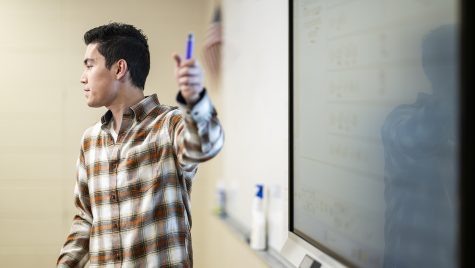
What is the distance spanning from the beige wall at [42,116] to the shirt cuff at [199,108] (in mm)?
505

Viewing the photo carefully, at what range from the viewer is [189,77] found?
2.29ft

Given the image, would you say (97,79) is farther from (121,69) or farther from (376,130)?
(376,130)

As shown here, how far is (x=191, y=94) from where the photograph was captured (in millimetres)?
715

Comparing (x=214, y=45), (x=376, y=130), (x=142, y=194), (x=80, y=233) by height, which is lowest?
(x=80, y=233)

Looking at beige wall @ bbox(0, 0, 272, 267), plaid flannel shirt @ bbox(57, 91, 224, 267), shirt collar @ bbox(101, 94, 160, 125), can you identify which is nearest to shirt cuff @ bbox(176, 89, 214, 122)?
plaid flannel shirt @ bbox(57, 91, 224, 267)

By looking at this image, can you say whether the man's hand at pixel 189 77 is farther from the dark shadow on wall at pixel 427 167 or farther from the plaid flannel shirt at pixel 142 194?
the dark shadow on wall at pixel 427 167

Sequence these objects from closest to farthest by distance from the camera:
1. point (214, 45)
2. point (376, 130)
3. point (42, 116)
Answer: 1. point (376, 130)
2. point (42, 116)
3. point (214, 45)

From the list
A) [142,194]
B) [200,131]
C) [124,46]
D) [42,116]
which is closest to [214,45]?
[42,116]

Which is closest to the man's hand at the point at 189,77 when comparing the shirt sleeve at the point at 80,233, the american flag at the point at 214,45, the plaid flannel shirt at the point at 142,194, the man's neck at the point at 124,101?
the plaid flannel shirt at the point at 142,194

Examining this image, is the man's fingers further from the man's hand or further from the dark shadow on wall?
the dark shadow on wall

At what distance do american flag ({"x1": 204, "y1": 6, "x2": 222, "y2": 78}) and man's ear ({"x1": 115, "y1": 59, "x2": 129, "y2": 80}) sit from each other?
2.79 feet

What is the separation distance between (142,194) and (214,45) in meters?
1.10

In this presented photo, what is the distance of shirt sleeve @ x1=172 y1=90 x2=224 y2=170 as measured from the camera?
29.0 inches

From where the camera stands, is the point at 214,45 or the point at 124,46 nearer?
the point at 124,46
